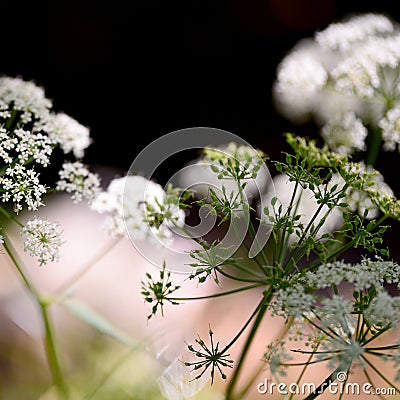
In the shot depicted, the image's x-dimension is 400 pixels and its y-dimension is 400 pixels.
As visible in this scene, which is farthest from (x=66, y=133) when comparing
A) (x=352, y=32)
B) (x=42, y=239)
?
(x=352, y=32)

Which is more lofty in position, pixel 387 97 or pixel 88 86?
pixel 88 86

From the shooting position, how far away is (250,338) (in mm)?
655

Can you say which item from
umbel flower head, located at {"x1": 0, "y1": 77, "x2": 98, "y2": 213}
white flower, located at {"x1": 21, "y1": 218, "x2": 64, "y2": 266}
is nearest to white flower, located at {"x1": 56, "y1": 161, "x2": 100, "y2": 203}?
umbel flower head, located at {"x1": 0, "y1": 77, "x2": 98, "y2": 213}

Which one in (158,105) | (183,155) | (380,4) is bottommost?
(183,155)

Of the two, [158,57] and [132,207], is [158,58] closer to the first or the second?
[158,57]

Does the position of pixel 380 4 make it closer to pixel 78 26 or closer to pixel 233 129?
pixel 233 129

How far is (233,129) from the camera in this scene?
1.69m

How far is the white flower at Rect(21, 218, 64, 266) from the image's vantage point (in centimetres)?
66

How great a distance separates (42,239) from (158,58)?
3.84 feet

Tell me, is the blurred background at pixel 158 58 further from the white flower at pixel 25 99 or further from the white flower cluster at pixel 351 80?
the white flower at pixel 25 99

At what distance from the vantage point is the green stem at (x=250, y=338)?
613 millimetres

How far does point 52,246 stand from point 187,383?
0.87 feet

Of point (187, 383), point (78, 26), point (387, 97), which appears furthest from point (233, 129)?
point (187, 383)

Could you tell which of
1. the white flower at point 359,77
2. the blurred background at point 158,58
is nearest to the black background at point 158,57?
the blurred background at point 158,58
